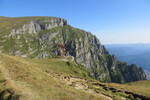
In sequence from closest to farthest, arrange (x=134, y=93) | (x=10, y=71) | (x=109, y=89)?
(x=10, y=71) → (x=134, y=93) → (x=109, y=89)

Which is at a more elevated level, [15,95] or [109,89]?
[15,95]

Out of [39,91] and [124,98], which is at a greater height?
[39,91]

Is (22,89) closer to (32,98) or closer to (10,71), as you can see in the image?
(32,98)

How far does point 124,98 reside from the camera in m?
42.0

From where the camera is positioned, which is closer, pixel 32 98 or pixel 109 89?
pixel 32 98

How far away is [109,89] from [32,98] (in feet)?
111

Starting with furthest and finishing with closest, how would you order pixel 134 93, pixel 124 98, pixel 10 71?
pixel 134 93 → pixel 124 98 → pixel 10 71

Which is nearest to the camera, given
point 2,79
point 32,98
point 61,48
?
point 32,98

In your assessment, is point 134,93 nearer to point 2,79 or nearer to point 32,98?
point 32,98

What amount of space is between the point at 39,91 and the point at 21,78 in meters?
9.05

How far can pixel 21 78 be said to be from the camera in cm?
3384

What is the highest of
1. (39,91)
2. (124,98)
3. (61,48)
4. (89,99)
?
(61,48)

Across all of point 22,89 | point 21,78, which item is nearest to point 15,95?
point 22,89

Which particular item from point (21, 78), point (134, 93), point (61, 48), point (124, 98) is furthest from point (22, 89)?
point (61, 48)
